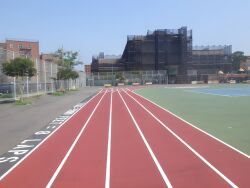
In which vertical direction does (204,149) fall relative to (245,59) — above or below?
below

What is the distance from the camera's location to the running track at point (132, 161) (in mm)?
6816

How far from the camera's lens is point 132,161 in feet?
27.7

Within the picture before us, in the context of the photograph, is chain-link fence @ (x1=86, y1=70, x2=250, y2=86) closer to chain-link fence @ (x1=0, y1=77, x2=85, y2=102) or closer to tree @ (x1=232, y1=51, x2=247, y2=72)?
tree @ (x1=232, y1=51, x2=247, y2=72)

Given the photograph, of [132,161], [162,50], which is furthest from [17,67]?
[162,50]

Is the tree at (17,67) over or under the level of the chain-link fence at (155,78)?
over

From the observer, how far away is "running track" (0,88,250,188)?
6.82 meters

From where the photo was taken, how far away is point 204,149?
9516 millimetres

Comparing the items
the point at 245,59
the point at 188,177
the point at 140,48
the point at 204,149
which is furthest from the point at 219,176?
the point at 245,59

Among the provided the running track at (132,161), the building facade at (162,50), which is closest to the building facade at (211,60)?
the building facade at (162,50)

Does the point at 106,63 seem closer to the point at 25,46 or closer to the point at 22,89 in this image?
the point at 25,46

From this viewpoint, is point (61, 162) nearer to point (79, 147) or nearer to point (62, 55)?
point (79, 147)

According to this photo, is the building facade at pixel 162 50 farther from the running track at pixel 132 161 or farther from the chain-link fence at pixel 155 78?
the running track at pixel 132 161

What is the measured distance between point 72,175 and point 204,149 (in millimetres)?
3738

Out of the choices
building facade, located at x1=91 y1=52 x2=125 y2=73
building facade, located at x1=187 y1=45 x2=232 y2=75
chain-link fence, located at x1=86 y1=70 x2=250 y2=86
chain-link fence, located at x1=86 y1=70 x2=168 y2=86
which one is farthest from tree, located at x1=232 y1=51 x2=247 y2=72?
chain-link fence, located at x1=86 y1=70 x2=168 y2=86
